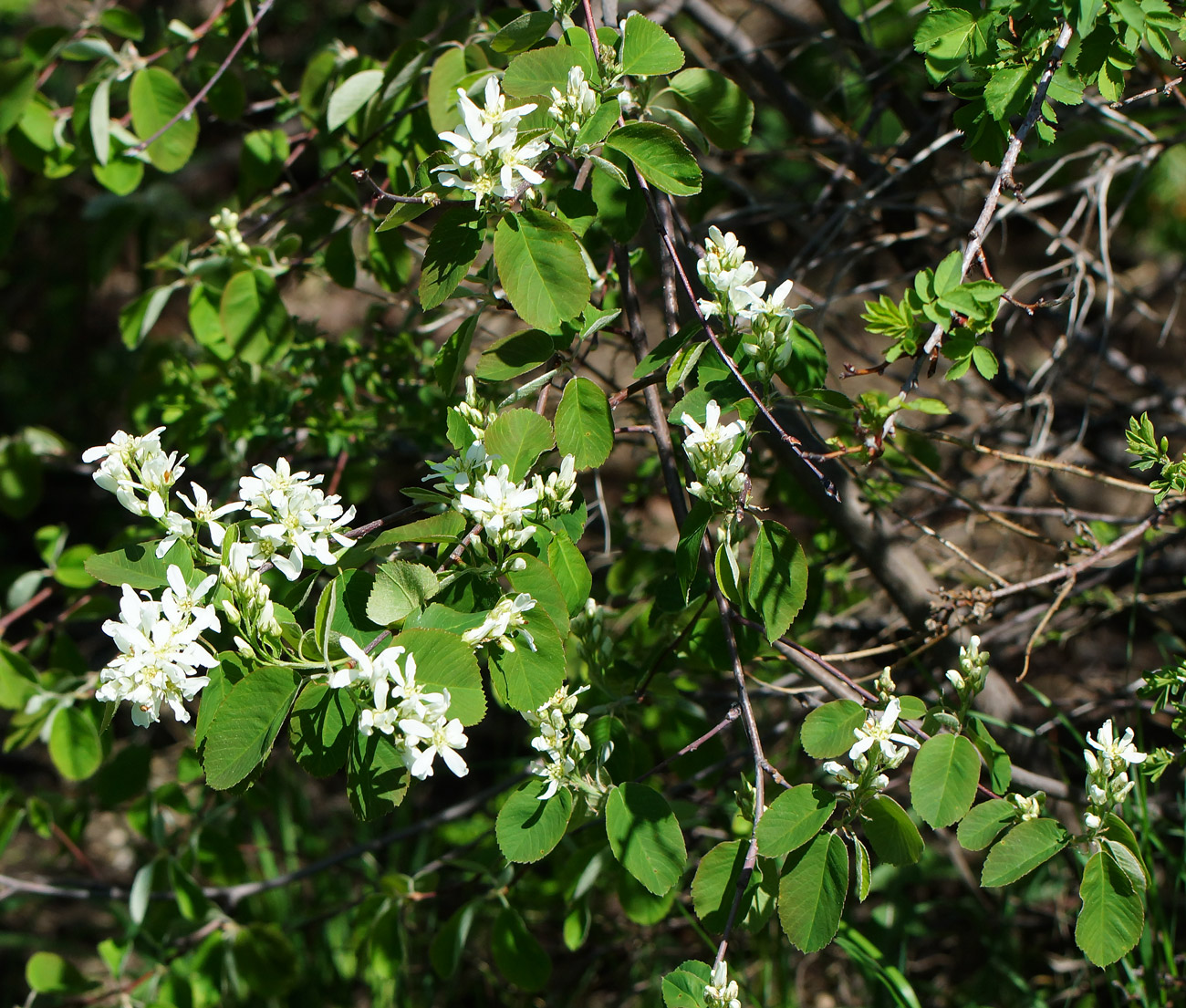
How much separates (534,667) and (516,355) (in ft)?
1.46

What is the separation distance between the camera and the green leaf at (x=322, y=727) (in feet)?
3.64

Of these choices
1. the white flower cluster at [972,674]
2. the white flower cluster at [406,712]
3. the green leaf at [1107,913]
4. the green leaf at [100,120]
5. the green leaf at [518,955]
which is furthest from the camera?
the green leaf at [100,120]

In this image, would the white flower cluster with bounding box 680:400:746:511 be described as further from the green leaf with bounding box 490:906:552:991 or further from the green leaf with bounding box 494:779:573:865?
the green leaf with bounding box 490:906:552:991

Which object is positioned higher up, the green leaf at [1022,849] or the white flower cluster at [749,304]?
the white flower cluster at [749,304]

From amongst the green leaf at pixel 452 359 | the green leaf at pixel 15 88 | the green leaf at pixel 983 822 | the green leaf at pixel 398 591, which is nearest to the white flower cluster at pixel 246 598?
the green leaf at pixel 398 591

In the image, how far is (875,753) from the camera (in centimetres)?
120

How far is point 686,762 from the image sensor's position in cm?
187

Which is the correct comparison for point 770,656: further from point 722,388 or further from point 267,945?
point 267,945

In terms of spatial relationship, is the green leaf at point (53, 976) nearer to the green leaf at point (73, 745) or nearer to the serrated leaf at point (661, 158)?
the green leaf at point (73, 745)

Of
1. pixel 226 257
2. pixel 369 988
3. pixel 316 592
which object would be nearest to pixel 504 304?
pixel 316 592

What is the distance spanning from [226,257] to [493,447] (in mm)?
1011

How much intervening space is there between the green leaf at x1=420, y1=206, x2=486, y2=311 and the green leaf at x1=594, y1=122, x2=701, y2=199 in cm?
22

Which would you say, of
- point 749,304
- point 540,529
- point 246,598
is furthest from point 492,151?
point 246,598

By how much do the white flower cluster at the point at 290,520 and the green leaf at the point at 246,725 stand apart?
0.42 ft
